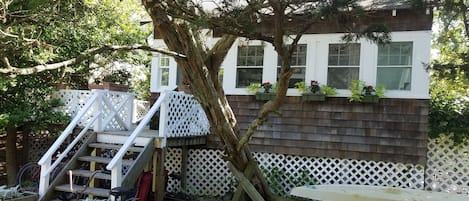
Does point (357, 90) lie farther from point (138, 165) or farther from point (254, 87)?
point (138, 165)

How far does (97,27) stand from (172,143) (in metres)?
3.88

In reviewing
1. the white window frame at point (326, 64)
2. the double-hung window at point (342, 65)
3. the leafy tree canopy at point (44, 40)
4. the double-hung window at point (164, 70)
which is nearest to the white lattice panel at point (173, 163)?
the white window frame at point (326, 64)

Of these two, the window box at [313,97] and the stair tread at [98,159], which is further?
the window box at [313,97]

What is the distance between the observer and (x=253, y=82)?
27.5ft

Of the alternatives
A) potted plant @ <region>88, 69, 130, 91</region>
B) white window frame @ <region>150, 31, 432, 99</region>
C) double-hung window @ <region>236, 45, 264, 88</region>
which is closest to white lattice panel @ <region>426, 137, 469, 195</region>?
white window frame @ <region>150, 31, 432, 99</region>

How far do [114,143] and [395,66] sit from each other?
5222 mm

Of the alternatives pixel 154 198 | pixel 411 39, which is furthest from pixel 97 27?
pixel 411 39

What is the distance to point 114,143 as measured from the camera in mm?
7129

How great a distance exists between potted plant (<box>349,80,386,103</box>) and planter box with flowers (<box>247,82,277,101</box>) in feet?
5.02

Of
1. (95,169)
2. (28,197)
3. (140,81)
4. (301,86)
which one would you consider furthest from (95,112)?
(140,81)

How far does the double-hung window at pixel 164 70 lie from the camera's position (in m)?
9.18

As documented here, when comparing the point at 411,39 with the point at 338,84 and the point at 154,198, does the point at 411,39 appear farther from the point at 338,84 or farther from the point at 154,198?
the point at 154,198

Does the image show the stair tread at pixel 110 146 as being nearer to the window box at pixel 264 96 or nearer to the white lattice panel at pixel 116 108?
the white lattice panel at pixel 116 108

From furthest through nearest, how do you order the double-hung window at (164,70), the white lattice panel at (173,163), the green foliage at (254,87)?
the double-hung window at (164,70) → the white lattice panel at (173,163) → the green foliage at (254,87)
